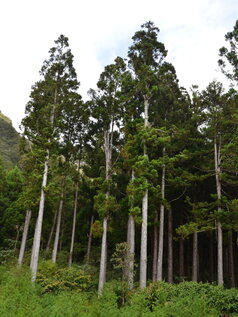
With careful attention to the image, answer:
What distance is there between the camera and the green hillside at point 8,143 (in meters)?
55.9

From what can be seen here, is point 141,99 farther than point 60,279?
Yes

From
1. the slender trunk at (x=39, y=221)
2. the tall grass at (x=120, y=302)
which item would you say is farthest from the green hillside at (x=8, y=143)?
the tall grass at (x=120, y=302)

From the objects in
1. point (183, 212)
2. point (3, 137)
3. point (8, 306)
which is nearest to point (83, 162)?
point (183, 212)

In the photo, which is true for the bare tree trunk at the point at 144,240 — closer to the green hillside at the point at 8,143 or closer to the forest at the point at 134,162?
the forest at the point at 134,162

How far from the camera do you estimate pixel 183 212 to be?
22.8 meters

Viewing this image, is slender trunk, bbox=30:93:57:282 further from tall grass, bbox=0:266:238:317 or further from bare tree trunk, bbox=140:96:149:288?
bare tree trunk, bbox=140:96:149:288

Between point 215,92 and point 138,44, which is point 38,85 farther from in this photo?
point 215,92

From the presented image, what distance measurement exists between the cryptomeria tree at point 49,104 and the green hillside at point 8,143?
36561 mm

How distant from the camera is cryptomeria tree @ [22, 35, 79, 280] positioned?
18734mm

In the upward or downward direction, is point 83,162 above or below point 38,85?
below

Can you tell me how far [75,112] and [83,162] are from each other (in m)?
4.73

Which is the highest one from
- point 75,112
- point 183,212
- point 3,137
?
point 3,137

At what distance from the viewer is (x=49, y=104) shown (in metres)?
19.7

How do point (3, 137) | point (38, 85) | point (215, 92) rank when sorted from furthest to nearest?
point (3, 137), point (38, 85), point (215, 92)
